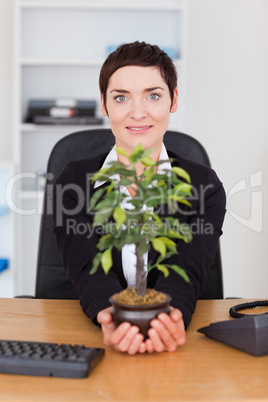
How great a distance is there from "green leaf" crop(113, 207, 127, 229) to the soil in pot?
0.15 m

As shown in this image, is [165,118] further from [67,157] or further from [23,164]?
[23,164]

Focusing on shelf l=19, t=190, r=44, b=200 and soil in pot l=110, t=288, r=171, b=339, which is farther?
shelf l=19, t=190, r=44, b=200

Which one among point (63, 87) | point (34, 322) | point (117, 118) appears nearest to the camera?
point (34, 322)

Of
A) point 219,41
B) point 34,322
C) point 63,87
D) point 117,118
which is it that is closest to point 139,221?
point 34,322

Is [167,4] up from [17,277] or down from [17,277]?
up

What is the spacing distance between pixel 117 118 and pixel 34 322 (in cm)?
56

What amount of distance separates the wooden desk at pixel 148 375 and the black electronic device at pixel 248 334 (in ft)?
0.05

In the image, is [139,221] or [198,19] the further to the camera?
[198,19]

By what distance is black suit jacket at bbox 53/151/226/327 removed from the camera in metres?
1.20

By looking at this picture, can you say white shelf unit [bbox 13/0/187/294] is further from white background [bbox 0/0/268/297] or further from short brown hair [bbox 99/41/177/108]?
short brown hair [bbox 99/41/177/108]

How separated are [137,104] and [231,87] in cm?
207

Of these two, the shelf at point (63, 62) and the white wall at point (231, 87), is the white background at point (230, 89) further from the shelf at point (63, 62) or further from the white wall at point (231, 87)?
the shelf at point (63, 62)

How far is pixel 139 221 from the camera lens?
0.96 metres

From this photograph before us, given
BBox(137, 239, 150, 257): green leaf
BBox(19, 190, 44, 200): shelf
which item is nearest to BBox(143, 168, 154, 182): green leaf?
BBox(137, 239, 150, 257): green leaf
